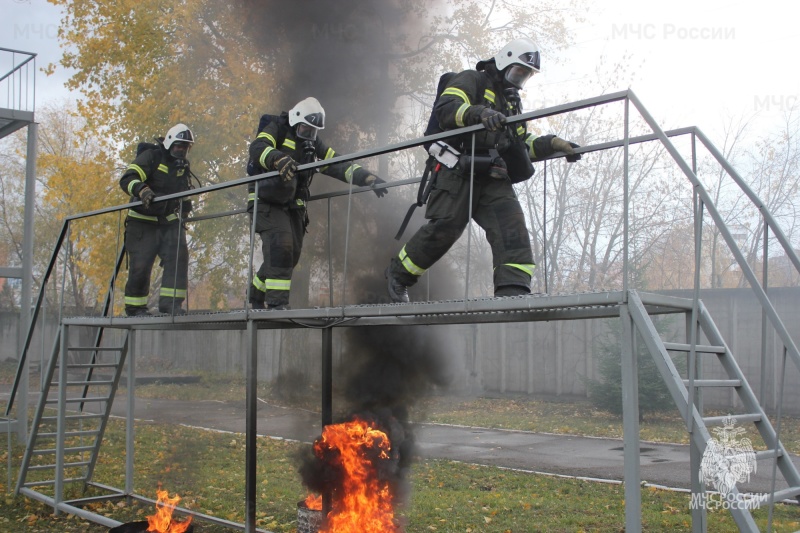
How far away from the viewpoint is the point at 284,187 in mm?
5910

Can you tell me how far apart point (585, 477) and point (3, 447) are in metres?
Result: 7.81

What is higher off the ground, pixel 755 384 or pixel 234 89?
pixel 234 89

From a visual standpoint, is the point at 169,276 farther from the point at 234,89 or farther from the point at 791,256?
the point at 234,89

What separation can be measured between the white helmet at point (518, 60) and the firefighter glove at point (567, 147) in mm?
479

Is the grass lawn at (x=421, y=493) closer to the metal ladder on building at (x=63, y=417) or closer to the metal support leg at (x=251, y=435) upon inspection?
the metal ladder on building at (x=63, y=417)

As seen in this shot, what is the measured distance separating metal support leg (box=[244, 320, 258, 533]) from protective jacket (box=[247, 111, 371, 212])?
3.61 ft

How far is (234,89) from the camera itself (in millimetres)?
12688

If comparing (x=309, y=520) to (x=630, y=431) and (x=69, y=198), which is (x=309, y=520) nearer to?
(x=630, y=431)

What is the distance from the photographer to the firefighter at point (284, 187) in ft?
19.0

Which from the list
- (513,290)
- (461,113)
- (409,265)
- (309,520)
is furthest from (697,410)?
(309,520)

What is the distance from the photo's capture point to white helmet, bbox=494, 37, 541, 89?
4.78 meters

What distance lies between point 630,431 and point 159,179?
17.5ft

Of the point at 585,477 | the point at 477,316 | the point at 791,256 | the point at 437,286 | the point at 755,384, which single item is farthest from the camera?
the point at 755,384

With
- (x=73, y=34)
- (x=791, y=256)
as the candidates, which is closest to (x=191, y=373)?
(x=73, y=34)
